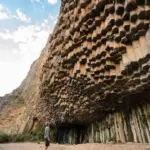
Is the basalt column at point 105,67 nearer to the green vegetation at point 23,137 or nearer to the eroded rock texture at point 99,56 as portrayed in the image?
the eroded rock texture at point 99,56

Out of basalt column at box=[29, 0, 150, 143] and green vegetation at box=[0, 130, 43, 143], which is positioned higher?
basalt column at box=[29, 0, 150, 143]

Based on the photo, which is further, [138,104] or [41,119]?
[41,119]

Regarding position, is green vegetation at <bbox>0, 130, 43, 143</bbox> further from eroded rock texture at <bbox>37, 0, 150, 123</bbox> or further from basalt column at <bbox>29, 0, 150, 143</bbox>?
eroded rock texture at <bbox>37, 0, 150, 123</bbox>

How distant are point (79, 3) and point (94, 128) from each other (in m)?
6.24

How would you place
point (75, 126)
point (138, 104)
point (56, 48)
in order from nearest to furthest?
point (138, 104) → point (56, 48) → point (75, 126)

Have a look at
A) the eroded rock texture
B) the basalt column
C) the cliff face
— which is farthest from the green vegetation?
the eroded rock texture

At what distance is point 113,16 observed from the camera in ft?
21.1

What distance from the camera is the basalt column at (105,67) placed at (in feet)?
20.2

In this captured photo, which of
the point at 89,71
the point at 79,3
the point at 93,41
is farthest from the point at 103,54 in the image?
the point at 79,3

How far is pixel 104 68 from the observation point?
7.50m

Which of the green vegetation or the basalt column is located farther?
the green vegetation

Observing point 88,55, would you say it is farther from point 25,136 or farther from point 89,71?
point 25,136

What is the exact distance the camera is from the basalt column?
617 centimetres

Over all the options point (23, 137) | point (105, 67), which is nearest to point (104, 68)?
point (105, 67)
